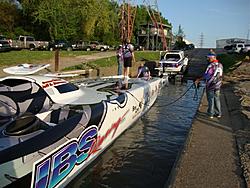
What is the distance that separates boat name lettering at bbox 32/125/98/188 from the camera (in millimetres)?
3854

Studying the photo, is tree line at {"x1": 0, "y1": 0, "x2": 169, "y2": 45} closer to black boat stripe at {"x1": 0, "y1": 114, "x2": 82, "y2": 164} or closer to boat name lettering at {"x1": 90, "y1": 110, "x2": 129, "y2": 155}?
boat name lettering at {"x1": 90, "y1": 110, "x2": 129, "y2": 155}

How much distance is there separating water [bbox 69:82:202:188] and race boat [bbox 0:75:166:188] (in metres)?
0.36

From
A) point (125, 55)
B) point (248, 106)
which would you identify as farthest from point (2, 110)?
point (125, 55)

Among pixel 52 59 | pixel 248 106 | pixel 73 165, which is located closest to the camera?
pixel 73 165

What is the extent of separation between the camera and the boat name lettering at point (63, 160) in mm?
3854

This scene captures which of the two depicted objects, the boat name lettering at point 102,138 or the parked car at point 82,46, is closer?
the boat name lettering at point 102,138

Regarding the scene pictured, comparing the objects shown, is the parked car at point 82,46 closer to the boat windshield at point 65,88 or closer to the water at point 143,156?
the water at point 143,156

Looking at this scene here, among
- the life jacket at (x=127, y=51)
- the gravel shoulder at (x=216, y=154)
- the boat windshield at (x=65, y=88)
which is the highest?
the life jacket at (x=127, y=51)

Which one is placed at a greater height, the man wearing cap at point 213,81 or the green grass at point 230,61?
the green grass at point 230,61

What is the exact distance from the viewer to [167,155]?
6.87 m

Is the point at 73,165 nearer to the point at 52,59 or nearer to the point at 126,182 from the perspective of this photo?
the point at 126,182

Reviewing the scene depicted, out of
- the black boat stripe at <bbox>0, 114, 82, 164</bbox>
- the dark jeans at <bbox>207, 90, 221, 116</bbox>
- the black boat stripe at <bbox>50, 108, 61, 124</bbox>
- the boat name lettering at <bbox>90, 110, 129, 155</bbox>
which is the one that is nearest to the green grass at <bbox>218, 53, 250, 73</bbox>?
the dark jeans at <bbox>207, 90, 221, 116</bbox>

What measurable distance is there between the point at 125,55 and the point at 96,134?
8698 mm

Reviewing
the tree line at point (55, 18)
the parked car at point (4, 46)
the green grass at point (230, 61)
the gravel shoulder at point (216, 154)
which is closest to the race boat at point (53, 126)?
the gravel shoulder at point (216, 154)
